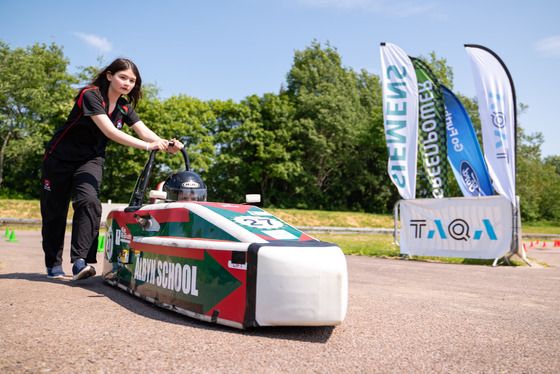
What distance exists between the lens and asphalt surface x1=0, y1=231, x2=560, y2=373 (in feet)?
7.13

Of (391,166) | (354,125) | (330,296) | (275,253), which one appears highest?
(354,125)

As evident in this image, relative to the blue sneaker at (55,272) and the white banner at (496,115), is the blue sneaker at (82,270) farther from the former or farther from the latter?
the white banner at (496,115)

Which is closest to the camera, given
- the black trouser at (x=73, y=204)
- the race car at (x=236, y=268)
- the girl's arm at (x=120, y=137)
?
the race car at (x=236, y=268)

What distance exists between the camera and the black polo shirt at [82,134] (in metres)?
4.27

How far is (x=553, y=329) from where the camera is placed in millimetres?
3352

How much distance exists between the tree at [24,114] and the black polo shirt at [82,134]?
114 feet

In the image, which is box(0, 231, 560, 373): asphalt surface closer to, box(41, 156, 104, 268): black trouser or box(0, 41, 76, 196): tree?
box(41, 156, 104, 268): black trouser

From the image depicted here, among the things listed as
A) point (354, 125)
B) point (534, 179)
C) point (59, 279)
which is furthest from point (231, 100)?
point (59, 279)

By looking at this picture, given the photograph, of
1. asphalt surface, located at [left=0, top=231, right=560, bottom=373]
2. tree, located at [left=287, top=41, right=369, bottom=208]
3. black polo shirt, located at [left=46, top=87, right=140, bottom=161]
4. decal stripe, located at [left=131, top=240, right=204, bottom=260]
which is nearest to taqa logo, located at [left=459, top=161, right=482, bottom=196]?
asphalt surface, located at [left=0, top=231, right=560, bottom=373]

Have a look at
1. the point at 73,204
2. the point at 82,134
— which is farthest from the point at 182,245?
the point at 82,134

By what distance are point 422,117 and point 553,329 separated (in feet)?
31.4

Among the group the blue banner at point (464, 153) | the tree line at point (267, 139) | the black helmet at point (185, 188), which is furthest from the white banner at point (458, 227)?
the tree line at point (267, 139)

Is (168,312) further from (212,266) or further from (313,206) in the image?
(313,206)

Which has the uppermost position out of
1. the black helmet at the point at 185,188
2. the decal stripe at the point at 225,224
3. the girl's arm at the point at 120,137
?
the girl's arm at the point at 120,137
